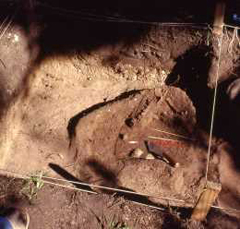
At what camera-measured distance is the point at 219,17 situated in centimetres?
390

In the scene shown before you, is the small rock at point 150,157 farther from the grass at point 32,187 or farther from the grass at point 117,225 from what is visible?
the grass at point 32,187

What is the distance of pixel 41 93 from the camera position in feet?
14.7

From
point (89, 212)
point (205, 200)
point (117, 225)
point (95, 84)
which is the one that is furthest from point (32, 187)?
point (95, 84)

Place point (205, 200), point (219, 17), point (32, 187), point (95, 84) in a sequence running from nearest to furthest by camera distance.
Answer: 1. point (205, 200)
2. point (32, 187)
3. point (219, 17)
4. point (95, 84)

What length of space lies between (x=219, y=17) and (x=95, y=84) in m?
1.62

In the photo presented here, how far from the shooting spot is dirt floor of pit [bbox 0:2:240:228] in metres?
3.83

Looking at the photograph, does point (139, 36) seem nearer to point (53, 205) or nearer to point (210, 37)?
point (210, 37)

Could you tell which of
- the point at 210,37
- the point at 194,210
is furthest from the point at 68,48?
the point at 194,210

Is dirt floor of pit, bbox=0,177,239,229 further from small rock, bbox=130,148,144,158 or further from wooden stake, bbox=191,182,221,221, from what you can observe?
small rock, bbox=130,148,144,158

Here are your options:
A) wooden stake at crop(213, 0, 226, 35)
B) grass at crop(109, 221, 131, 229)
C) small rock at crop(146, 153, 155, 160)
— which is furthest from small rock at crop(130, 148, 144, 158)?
wooden stake at crop(213, 0, 226, 35)

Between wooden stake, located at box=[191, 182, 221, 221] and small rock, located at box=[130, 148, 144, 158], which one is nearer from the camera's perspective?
wooden stake, located at box=[191, 182, 221, 221]

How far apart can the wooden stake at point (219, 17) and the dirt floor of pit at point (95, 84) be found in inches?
4.6

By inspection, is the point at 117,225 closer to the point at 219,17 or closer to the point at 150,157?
the point at 150,157

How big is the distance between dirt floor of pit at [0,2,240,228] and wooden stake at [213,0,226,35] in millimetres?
116
